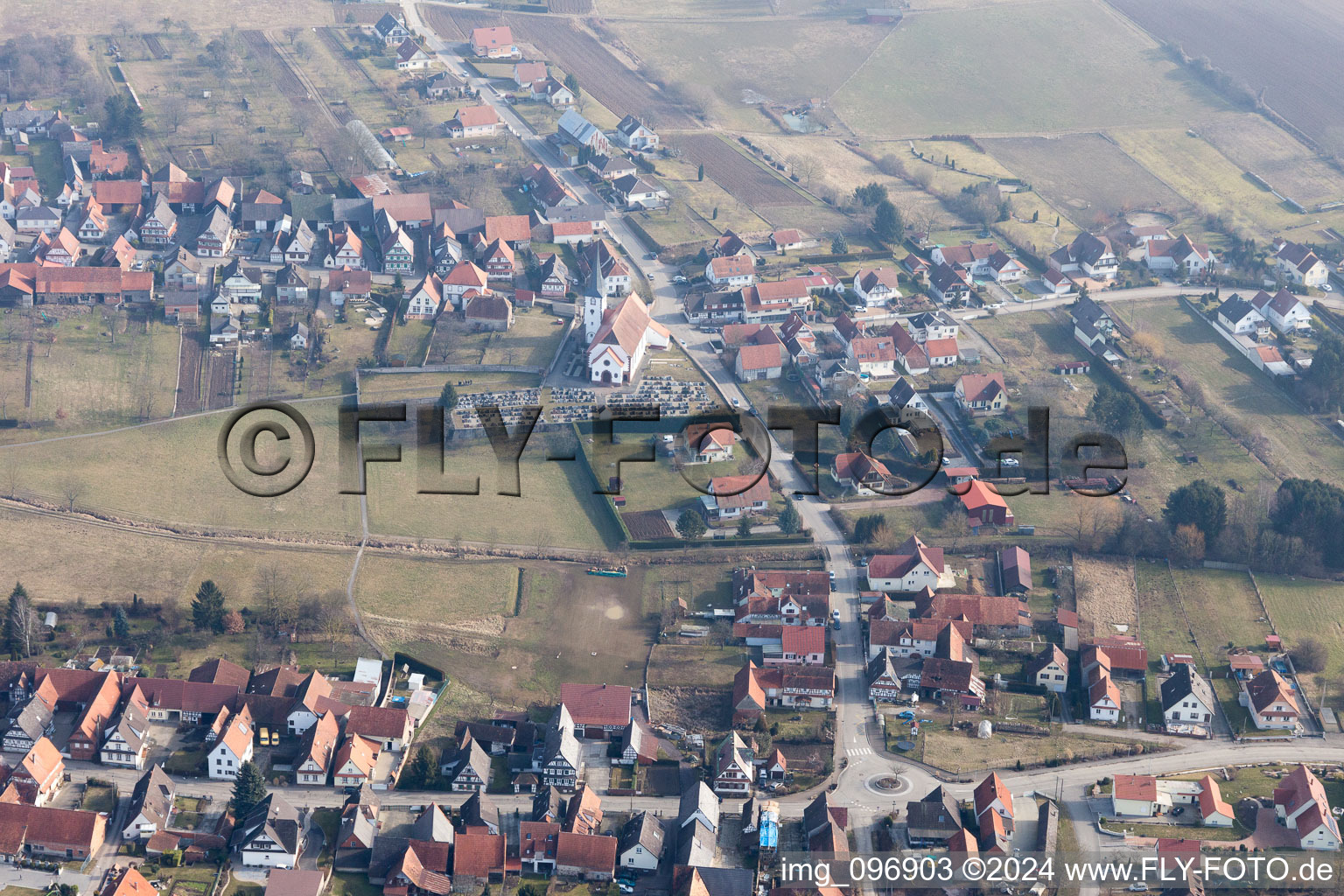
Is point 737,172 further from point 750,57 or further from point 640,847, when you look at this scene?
point 640,847

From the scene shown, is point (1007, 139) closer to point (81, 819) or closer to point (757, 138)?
point (757, 138)

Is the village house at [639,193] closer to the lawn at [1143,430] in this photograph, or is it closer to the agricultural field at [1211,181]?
the lawn at [1143,430]

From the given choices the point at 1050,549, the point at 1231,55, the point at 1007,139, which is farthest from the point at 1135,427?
the point at 1231,55

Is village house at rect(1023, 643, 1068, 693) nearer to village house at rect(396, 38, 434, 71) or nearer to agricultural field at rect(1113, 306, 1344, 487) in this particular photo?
agricultural field at rect(1113, 306, 1344, 487)

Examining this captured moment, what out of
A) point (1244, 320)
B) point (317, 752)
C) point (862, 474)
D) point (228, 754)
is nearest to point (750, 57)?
point (1244, 320)

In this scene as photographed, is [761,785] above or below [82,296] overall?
above

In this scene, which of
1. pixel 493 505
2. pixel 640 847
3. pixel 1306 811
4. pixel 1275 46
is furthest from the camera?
pixel 1275 46
